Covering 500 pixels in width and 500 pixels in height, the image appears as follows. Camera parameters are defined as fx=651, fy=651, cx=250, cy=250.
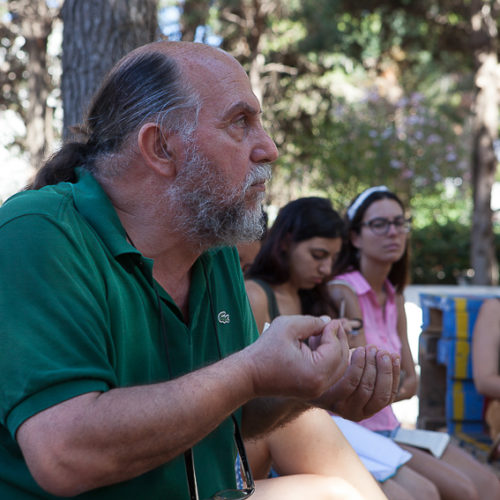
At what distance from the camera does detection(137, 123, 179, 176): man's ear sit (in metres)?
1.66

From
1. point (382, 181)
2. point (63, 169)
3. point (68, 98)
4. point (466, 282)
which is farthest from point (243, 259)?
point (382, 181)

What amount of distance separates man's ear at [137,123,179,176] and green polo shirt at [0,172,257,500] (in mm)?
154

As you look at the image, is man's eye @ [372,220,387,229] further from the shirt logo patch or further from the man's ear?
the man's ear

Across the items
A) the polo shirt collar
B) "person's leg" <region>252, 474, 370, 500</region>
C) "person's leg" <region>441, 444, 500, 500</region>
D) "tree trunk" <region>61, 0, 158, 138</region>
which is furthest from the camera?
"tree trunk" <region>61, 0, 158, 138</region>

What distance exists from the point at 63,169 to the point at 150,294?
0.51 m

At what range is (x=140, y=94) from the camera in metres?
1.69

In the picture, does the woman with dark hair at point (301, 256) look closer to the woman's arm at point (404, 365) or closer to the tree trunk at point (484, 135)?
the woman's arm at point (404, 365)

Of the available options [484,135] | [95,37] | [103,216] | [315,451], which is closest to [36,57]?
[484,135]

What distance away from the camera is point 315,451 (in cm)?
217

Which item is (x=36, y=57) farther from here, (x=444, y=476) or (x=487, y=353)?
(x=444, y=476)

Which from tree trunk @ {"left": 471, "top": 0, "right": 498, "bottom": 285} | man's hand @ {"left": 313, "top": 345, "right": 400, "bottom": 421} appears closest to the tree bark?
tree trunk @ {"left": 471, "top": 0, "right": 498, "bottom": 285}

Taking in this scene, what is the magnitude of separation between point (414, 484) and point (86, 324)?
2.33 m

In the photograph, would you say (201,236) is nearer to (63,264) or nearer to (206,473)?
(63,264)

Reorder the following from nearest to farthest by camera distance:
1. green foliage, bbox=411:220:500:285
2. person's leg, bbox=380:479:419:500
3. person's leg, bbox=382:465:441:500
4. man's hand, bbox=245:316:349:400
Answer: man's hand, bbox=245:316:349:400 < person's leg, bbox=380:479:419:500 < person's leg, bbox=382:465:441:500 < green foliage, bbox=411:220:500:285
